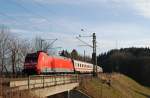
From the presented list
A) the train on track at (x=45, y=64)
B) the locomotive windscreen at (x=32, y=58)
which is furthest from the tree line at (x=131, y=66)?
the locomotive windscreen at (x=32, y=58)

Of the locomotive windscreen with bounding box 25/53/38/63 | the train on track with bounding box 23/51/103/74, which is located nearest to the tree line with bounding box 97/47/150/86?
the train on track with bounding box 23/51/103/74

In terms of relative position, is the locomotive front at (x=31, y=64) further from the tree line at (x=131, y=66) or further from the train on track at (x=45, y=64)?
the tree line at (x=131, y=66)

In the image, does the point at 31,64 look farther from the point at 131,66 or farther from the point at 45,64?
the point at 131,66

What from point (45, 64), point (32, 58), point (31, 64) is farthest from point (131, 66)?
point (31, 64)

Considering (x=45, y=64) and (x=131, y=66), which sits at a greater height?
(x=45, y=64)

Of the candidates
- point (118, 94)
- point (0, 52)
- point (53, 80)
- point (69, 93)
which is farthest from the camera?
point (0, 52)

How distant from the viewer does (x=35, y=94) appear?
26.8 metres

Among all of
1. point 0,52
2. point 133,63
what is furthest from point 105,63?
point 0,52

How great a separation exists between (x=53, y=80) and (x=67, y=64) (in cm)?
2583

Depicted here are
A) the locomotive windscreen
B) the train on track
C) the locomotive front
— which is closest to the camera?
the locomotive front

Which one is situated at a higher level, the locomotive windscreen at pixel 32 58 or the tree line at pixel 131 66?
the locomotive windscreen at pixel 32 58

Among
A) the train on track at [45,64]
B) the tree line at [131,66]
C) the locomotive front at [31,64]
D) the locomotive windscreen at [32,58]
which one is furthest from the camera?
the tree line at [131,66]

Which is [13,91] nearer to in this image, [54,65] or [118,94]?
[54,65]

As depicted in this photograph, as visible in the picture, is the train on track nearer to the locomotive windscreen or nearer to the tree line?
the locomotive windscreen
